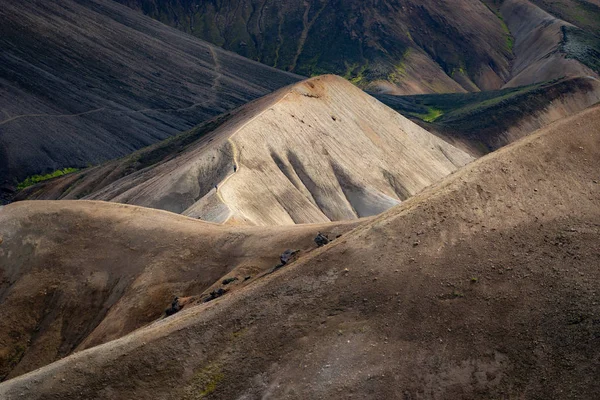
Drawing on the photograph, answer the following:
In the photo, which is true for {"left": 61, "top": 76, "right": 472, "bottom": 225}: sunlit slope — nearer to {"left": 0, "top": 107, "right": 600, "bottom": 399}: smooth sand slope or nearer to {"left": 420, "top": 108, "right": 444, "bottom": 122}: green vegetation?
{"left": 0, "top": 107, "right": 600, "bottom": 399}: smooth sand slope

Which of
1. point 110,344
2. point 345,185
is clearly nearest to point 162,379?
point 110,344

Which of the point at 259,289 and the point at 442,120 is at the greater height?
the point at 259,289

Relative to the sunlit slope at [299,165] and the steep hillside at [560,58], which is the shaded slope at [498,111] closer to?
the steep hillside at [560,58]

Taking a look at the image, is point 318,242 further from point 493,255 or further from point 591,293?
point 591,293

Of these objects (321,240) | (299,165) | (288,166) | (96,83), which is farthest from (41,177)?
(321,240)

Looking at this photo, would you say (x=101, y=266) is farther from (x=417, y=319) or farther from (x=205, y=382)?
(x=417, y=319)

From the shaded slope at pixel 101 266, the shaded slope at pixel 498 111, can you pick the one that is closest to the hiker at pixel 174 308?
the shaded slope at pixel 101 266
